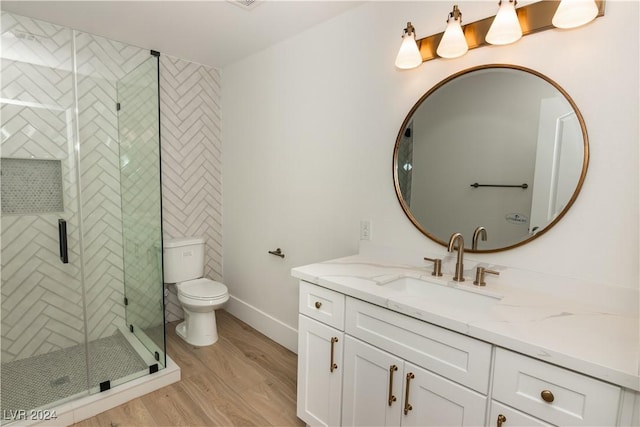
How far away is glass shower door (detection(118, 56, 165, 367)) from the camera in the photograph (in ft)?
7.75

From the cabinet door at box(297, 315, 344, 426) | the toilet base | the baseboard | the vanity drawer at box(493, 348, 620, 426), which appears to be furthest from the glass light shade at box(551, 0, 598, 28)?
the toilet base

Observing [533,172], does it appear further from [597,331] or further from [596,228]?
[597,331]

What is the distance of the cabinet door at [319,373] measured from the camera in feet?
5.16

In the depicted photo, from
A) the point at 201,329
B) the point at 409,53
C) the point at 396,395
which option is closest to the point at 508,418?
the point at 396,395

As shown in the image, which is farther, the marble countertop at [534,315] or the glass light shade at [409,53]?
the glass light shade at [409,53]

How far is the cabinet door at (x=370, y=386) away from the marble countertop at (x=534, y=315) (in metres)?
0.24

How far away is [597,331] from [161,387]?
238 cm

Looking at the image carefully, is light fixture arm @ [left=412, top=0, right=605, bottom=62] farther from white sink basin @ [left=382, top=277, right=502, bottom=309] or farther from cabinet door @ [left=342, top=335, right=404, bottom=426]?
cabinet door @ [left=342, top=335, right=404, bottom=426]

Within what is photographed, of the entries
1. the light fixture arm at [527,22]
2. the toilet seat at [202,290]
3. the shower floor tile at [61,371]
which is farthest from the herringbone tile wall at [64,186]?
the light fixture arm at [527,22]

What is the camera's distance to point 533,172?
4.88 feet

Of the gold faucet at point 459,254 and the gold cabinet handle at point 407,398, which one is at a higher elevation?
the gold faucet at point 459,254

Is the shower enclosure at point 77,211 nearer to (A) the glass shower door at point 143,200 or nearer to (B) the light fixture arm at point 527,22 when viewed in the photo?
(A) the glass shower door at point 143,200

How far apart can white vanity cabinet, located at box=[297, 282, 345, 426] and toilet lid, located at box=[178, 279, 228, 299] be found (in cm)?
119

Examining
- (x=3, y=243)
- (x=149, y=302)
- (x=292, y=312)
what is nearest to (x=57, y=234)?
(x=3, y=243)
